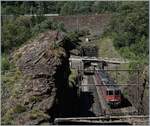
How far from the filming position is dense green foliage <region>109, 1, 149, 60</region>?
87.6ft

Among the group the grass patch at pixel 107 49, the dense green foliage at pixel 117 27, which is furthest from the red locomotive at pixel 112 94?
the grass patch at pixel 107 49

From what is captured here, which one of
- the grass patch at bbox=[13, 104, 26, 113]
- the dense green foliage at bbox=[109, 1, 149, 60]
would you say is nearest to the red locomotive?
the dense green foliage at bbox=[109, 1, 149, 60]

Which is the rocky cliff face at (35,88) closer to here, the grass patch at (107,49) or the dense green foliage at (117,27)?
the dense green foliage at (117,27)

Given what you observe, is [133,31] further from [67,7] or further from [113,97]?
[67,7]

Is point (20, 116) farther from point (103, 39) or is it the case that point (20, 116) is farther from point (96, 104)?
point (103, 39)

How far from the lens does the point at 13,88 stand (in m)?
8.41

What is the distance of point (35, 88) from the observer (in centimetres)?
806

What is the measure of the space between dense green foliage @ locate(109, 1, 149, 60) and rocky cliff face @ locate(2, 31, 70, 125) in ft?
51.7

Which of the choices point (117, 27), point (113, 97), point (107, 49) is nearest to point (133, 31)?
point (117, 27)

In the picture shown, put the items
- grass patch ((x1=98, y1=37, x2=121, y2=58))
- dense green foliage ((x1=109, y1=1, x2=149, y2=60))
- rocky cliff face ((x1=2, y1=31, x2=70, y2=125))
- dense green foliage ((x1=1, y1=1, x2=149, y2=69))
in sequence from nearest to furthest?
rocky cliff face ((x1=2, y1=31, x2=70, y2=125)) < dense green foliage ((x1=1, y1=1, x2=149, y2=69)) < dense green foliage ((x1=109, y1=1, x2=149, y2=60)) < grass patch ((x1=98, y1=37, x2=121, y2=58))

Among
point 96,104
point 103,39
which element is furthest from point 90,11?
point 96,104

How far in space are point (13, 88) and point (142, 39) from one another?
19.3 metres

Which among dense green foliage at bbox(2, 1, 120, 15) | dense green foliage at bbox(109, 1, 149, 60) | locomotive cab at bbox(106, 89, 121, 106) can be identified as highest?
dense green foliage at bbox(2, 1, 120, 15)

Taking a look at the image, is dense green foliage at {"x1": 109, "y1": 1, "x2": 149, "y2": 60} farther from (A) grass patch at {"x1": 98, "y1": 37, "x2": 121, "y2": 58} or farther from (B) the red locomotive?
(B) the red locomotive
